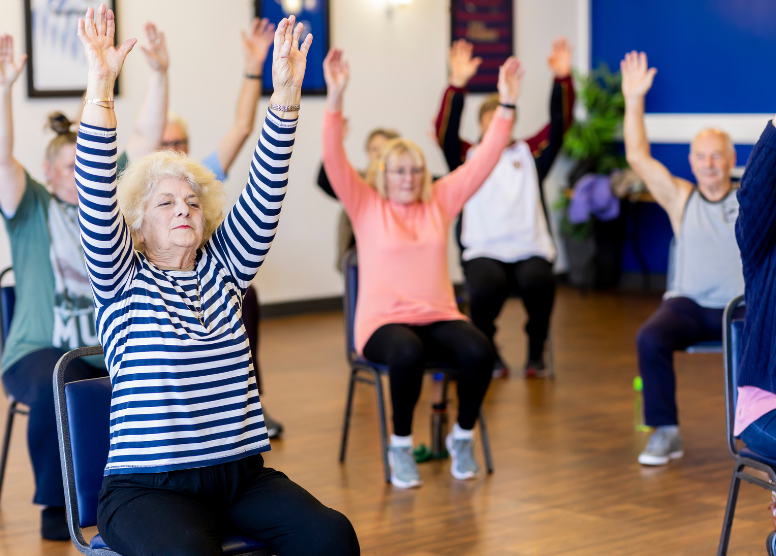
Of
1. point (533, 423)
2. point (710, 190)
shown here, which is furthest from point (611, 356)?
point (710, 190)

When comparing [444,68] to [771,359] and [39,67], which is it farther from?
[771,359]

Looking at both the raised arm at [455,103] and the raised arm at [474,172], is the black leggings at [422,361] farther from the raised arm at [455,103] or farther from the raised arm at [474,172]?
the raised arm at [455,103]

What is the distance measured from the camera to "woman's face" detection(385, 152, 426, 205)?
3641mm

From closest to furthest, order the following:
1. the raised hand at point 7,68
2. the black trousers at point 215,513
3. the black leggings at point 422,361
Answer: the black trousers at point 215,513
the raised hand at point 7,68
the black leggings at point 422,361

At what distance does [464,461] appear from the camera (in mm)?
3504

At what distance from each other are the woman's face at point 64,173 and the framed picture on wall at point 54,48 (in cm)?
298

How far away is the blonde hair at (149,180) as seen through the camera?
2060mm

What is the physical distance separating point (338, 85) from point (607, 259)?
482 centimetres

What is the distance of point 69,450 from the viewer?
2.04m

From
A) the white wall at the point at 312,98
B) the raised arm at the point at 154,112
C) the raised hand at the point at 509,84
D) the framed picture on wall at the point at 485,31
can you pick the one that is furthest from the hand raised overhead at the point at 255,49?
the framed picture on wall at the point at 485,31

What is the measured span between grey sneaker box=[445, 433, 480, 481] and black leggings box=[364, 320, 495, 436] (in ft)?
0.25

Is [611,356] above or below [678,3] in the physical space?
below

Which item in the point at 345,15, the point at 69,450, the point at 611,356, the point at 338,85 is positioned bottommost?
the point at 611,356

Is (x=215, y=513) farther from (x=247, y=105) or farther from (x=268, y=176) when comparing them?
(x=247, y=105)
